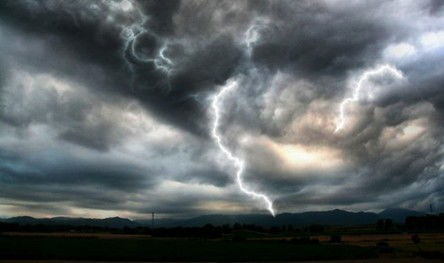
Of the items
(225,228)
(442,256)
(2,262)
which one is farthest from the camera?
(225,228)

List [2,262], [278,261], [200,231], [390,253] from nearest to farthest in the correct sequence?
[2,262]
[278,261]
[390,253]
[200,231]

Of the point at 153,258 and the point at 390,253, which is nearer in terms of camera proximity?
the point at 153,258

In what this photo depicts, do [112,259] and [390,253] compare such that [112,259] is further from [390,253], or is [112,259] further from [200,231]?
[200,231]

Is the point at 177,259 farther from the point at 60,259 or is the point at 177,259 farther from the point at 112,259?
the point at 60,259

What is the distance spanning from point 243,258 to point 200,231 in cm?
9664

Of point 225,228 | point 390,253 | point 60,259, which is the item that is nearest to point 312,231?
point 225,228

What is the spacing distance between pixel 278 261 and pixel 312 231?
13657 cm

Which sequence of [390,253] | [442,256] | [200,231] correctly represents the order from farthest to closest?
[200,231] < [390,253] < [442,256]

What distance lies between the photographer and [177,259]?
186ft

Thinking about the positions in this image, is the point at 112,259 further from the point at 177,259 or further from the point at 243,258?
the point at 243,258

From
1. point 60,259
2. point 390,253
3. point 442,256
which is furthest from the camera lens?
point 390,253

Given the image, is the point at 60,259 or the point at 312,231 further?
the point at 312,231

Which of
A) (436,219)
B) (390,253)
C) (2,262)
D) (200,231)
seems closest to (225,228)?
(200,231)

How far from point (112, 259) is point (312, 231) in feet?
472
